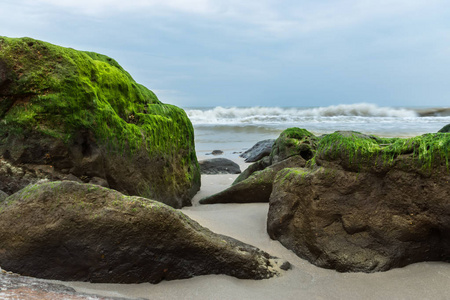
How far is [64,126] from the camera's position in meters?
4.21

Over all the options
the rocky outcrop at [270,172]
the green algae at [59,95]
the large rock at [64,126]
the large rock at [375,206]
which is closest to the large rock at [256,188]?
the rocky outcrop at [270,172]

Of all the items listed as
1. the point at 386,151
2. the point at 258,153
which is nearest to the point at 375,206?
the point at 386,151

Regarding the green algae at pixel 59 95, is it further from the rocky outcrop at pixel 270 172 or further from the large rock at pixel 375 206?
the large rock at pixel 375 206

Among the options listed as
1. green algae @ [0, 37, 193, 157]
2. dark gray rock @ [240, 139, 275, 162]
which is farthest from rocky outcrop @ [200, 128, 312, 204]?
dark gray rock @ [240, 139, 275, 162]

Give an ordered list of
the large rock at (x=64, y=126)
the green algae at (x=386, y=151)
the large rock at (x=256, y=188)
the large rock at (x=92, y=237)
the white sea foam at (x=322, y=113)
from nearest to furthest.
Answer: the large rock at (x=92, y=237)
the green algae at (x=386, y=151)
the large rock at (x=64, y=126)
the large rock at (x=256, y=188)
the white sea foam at (x=322, y=113)

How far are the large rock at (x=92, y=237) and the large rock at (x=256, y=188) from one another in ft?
8.28

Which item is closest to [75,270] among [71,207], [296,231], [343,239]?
[71,207]

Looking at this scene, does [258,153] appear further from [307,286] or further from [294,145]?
[307,286]

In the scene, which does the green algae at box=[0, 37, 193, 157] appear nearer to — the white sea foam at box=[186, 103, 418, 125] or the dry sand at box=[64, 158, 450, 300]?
the dry sand at box=[64, 158, 450, 300]

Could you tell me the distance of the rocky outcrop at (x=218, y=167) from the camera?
934cm

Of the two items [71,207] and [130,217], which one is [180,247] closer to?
[130,217]

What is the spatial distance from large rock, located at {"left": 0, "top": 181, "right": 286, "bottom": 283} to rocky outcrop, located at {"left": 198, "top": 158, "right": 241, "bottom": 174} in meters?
6.22

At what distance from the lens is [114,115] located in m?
4.78

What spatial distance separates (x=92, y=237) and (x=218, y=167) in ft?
22.1
